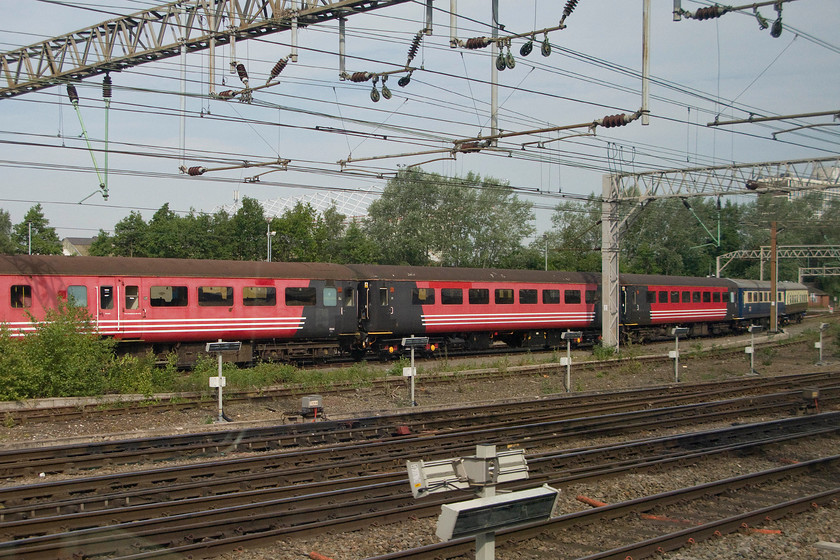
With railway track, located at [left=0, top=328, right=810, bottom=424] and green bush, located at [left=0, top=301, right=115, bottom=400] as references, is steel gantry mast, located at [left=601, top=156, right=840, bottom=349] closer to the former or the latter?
railway track, located at [left=0, top=328, right=810, bottom=424]

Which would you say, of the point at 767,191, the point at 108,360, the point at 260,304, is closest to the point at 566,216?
the point at 767,191

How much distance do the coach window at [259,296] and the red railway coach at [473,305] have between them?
3.74 m

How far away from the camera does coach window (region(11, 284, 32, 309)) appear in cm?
1930

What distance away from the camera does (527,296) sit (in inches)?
1208

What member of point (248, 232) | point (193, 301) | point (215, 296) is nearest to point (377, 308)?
point (215, 296)

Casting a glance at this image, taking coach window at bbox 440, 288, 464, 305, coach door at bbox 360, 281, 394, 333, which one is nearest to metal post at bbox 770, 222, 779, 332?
coach window at bbox 440, 288, 464, 305

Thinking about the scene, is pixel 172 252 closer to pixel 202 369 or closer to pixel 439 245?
pixel 439 245

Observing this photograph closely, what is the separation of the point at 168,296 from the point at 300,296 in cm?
443

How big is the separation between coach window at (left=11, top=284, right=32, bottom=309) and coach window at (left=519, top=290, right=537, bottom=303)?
1836 cm

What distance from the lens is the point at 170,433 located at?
14.3m

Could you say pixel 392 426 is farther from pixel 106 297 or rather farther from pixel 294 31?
pixel 106 297

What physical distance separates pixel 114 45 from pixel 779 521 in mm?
13827

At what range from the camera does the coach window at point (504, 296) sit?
29500 millimetres

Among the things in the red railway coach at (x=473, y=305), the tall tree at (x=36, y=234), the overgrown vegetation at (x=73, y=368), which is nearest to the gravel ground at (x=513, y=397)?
the red railway coach at (x=473, y=305)
